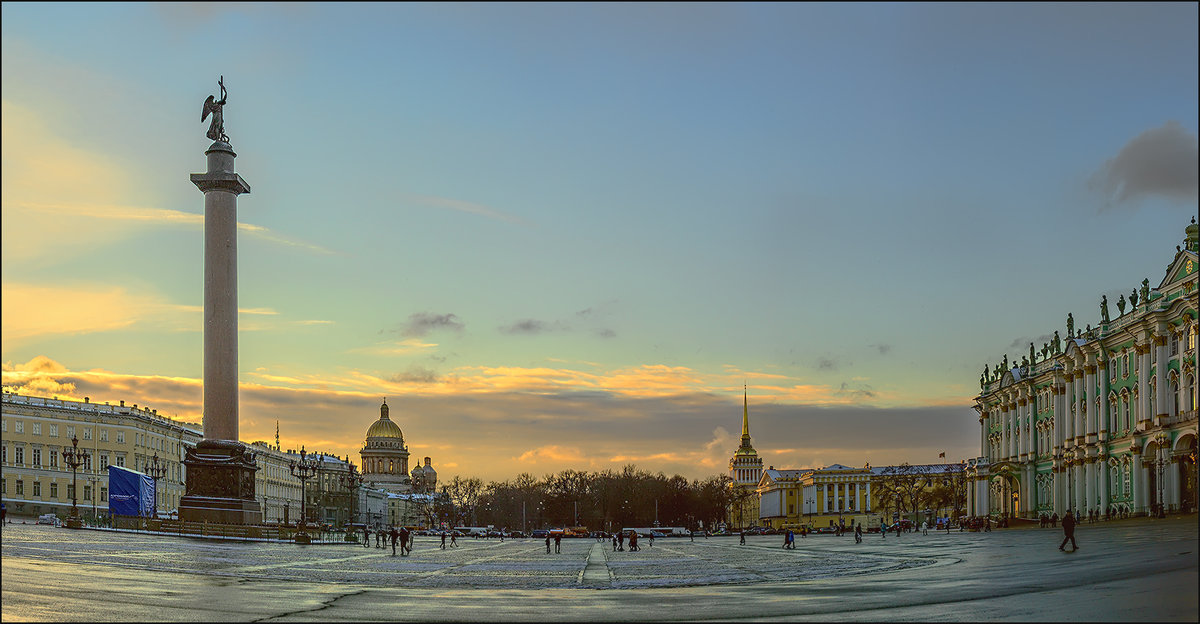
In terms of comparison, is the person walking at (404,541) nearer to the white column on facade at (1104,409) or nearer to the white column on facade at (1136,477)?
the white column on facade at (1136,477)

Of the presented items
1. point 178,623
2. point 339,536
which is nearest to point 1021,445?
point 339,536

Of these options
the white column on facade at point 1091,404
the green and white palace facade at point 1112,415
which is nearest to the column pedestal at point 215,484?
the green and white palace facade at point 1112,415

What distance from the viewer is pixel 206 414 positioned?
214 feet

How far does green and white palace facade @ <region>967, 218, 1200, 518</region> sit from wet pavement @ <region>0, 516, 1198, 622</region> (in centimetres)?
3139

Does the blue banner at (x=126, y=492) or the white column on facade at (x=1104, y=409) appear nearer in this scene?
the blue banner at (x=126, y=492)

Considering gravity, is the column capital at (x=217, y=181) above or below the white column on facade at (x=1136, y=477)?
above

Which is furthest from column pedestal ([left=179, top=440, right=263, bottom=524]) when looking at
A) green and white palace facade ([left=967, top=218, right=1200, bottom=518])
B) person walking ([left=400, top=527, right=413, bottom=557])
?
green and white palace facade ([left=967, top=218, right=1200, bottom=518])

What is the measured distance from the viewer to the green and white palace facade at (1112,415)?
72.9m

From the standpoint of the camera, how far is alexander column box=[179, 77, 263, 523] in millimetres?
63906

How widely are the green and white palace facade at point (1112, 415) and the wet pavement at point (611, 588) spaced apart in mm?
31390

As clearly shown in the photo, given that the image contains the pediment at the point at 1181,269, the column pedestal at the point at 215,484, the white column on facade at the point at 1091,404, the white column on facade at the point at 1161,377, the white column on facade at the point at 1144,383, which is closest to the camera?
the column pedestal at the point at 215,484

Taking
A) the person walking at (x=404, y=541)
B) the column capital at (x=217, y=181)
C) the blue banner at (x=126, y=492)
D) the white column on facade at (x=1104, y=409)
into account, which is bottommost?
the person walking at (x=404, y=541)

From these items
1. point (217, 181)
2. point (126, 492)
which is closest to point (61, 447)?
point (126, 492)

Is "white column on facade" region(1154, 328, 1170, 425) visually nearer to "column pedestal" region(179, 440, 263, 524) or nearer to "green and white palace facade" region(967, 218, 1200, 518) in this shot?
"green and white palace facade" region(967, 218, 1200, 518)
